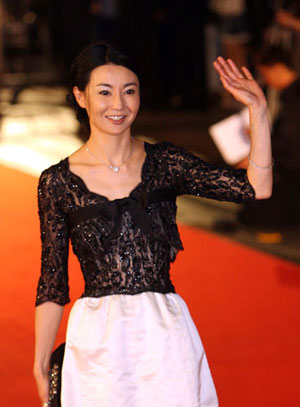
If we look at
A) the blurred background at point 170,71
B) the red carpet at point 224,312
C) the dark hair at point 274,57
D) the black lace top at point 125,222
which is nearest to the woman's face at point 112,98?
the black lace top at point 125,222

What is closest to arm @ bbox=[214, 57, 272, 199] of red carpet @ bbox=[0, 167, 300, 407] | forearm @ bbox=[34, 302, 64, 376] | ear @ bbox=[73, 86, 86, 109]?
ear @ bbox=[73, 86, 86, 109]

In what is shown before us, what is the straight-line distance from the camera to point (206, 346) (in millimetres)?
4035

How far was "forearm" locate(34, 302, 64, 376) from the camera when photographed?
2.15 metres

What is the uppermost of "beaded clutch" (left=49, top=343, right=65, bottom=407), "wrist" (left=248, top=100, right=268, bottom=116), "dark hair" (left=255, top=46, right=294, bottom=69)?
"dark hair" (left=255, top=46, right=294, bottom=69)

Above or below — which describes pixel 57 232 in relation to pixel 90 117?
below

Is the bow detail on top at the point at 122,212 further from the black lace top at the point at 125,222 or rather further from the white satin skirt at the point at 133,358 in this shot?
the white satin skirt at the point at 133,358

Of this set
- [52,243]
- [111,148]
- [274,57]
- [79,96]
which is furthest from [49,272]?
[274,57]

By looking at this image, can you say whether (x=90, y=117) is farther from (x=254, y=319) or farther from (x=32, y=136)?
(x=32, y=136)

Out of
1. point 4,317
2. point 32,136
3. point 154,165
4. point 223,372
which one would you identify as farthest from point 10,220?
point 154,165

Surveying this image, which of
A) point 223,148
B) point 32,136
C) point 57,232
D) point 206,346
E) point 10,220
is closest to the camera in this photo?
point 57,232

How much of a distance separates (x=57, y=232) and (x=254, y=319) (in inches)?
93.9

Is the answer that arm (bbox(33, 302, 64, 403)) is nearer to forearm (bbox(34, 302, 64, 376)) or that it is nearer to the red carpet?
forearm (bbox(34, 302, 64, 376))

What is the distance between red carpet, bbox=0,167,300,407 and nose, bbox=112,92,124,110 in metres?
1.77

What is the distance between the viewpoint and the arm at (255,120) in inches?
79.8
